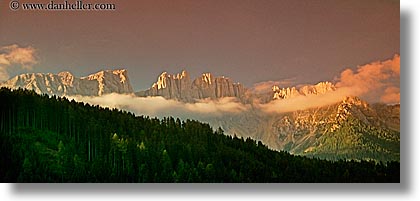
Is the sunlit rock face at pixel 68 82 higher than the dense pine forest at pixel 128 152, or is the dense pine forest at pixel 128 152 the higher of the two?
the sunlit rock face at pixel 68 82

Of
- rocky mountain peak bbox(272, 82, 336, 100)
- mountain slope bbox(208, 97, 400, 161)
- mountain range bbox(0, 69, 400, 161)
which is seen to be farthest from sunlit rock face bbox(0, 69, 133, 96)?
rocky mountain peak bbox(272, 82, 336, 100)

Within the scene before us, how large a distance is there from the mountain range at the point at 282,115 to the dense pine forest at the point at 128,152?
42mm

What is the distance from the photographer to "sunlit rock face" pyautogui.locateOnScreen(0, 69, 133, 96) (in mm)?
3352

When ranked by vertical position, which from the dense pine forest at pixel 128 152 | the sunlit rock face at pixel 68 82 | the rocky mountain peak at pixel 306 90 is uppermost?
the sunlit rock face at pixel 68 82

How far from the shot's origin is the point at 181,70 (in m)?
3.38

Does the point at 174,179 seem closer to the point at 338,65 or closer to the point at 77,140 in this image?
the point at 77,140

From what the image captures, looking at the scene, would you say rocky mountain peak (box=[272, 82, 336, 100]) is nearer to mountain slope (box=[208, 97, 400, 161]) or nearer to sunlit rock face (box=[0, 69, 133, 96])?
mountain slope (box=[208, 97, 400, 161])

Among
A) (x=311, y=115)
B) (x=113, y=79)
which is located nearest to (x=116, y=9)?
(x=113, y=79)

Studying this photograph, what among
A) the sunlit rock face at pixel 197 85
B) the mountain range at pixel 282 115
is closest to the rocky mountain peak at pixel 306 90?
the mountain range at pixel 282 115

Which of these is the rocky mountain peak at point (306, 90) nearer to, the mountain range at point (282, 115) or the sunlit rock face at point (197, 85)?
the mountain range at point (282, 115)

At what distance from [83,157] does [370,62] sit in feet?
4.03

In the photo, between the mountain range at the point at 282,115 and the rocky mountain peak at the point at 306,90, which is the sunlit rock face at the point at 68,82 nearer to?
the mountain range at the point at 282,115

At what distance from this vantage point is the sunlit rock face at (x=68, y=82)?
3352mm

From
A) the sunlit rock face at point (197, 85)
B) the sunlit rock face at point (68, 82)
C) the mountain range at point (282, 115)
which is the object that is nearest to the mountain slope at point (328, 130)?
the mountain range at point (282, 115)
